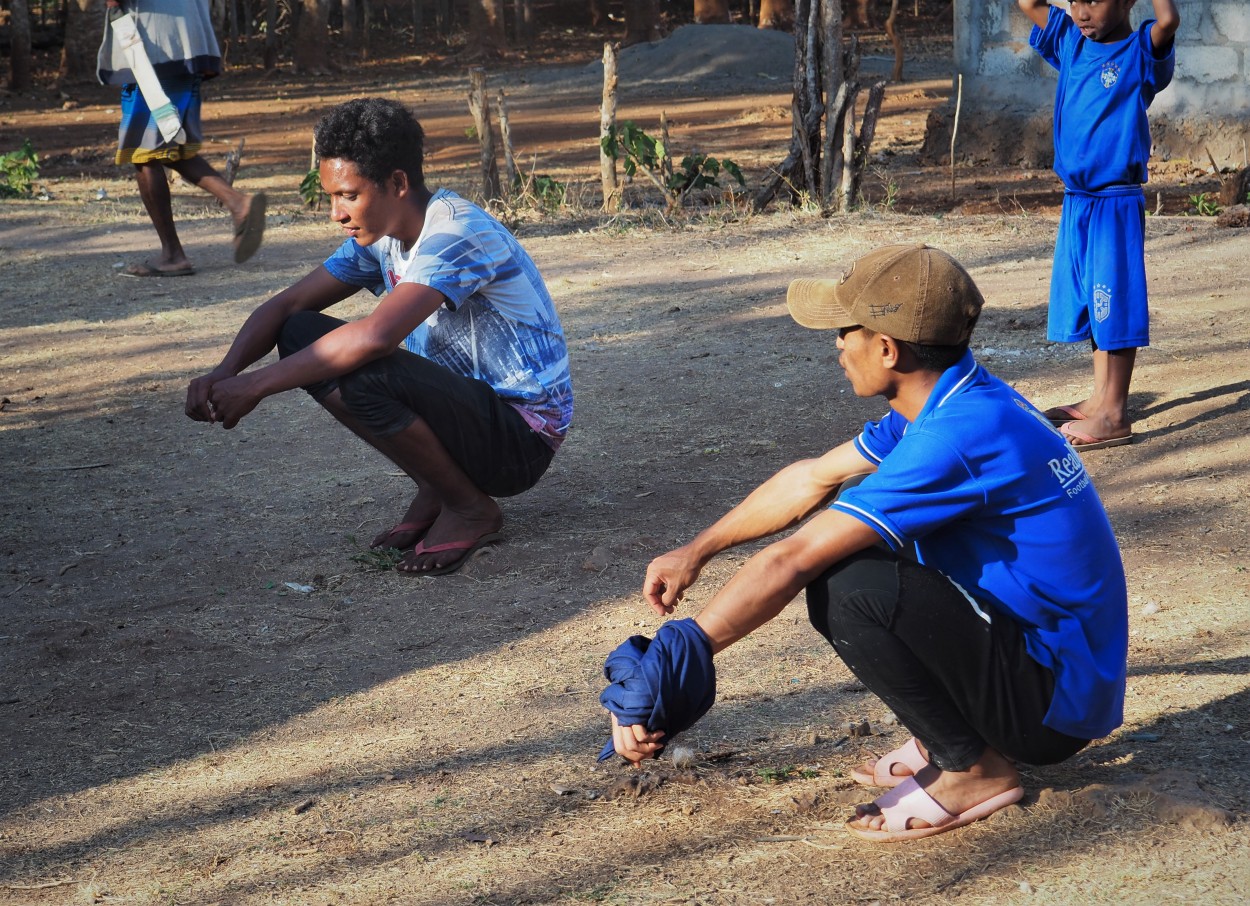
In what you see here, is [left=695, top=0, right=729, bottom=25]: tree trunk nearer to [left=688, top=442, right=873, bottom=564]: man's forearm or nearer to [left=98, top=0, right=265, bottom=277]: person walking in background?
[left=98, top=0, right=265, bottom=277]: person walking in background

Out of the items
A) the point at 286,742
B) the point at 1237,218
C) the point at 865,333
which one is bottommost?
the point at 286,742

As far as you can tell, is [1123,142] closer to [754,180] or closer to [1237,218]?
[1237,218]

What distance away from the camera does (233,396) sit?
3496 mm

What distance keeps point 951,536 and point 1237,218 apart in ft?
20.2

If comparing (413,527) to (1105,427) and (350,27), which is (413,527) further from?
(350,27)

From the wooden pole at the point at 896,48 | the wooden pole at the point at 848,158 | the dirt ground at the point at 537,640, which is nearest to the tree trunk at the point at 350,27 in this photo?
the wooden pole at the point at 896,48

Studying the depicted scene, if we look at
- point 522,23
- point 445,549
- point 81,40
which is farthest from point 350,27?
point 445,549

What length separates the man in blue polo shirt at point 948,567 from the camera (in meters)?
2.13

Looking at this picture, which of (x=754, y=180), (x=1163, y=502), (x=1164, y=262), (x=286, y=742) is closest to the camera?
(x=286, y=742)

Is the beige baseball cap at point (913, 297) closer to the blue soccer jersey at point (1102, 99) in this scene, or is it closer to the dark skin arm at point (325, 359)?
the dark skin arm at point (325, 359)

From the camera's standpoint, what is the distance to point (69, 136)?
16.6 m

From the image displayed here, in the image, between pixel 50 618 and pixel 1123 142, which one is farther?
pixel 1123 142

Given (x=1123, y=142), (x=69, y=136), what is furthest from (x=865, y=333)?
(x=69, y=136)

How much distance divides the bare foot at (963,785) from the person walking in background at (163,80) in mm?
5488
